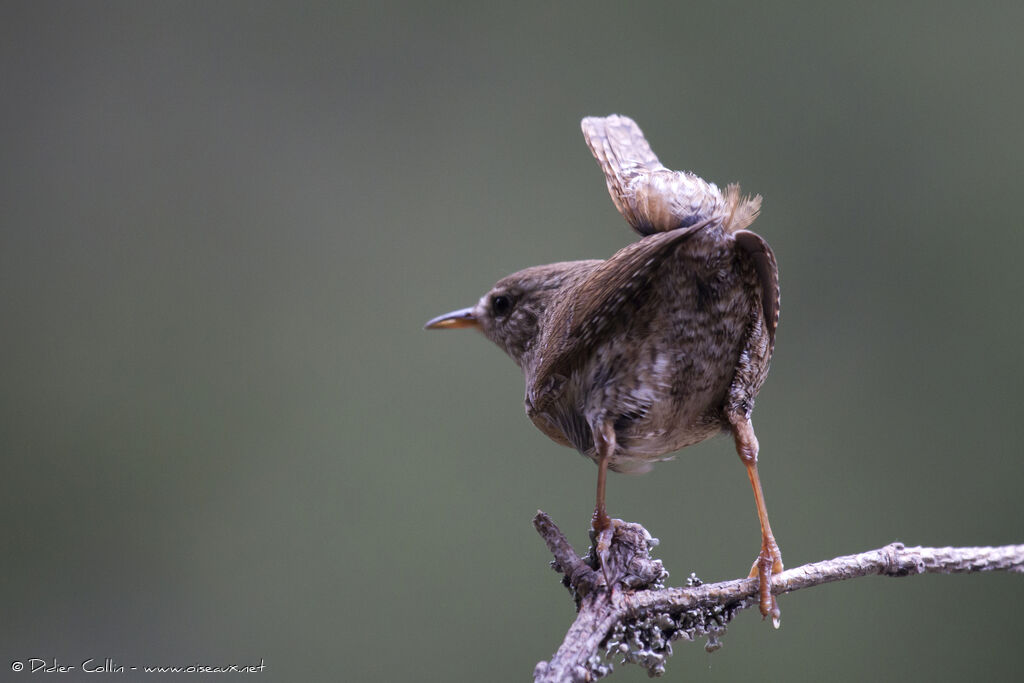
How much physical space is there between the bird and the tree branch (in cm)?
6

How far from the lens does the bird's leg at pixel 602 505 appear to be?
7.23 feet

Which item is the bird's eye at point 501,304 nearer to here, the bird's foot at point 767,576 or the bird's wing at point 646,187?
the bird's wing at point 646,187

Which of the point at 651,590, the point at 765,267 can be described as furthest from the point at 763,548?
the point at 765,267

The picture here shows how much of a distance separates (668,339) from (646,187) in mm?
450

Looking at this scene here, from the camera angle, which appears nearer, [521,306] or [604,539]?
[604,539]

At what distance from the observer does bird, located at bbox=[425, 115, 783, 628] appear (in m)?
2.27

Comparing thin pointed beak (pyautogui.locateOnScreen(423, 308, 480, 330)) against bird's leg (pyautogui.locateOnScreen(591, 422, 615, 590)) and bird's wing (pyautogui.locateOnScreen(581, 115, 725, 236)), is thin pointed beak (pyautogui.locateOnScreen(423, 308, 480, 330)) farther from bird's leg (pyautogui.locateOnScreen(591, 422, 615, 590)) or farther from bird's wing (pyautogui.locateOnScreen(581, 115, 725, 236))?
bird's leg (pyautogui.locateOnScreen(591, 422, 615, 590))

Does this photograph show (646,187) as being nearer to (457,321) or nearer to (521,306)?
(521,306)

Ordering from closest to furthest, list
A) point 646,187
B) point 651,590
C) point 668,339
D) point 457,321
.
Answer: point 651,590 < point 668,339 < point 646,187 < point 457,321

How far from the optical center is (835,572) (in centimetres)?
225

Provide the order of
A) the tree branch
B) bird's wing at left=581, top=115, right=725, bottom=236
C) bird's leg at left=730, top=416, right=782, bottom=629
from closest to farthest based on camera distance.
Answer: the tree branch < bird's leg at left=730, top=416, right=782, bottom=629 < bird's wing at left=581, top=115, right=725, bottom=236

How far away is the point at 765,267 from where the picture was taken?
89.9 inches

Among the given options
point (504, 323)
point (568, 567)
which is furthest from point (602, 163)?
point (568, 567)

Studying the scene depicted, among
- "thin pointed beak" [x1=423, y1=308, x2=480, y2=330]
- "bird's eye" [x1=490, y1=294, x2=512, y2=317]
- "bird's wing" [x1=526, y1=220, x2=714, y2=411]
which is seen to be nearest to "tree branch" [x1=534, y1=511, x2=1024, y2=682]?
"bird's wing" [x1=526, y1=220, x2=714, y2=411]
